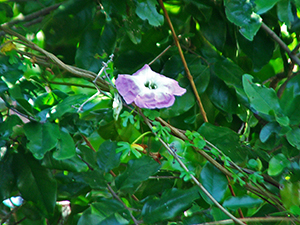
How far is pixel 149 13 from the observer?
2.39 feet

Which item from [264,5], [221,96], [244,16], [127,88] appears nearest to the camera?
[127,88]

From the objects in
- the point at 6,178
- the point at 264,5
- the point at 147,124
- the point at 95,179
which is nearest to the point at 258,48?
the point at 264,5

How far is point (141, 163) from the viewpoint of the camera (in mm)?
570

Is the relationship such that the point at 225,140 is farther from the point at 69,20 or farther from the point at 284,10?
the point at 69,20

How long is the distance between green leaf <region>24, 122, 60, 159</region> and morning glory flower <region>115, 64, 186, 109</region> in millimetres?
171

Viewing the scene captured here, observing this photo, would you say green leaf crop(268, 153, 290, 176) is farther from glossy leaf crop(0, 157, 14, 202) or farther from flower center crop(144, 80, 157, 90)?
glossy leaf crop(0, 157, 14, 202)

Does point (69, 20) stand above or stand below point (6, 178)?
above

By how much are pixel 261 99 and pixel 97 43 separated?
48 centimetres

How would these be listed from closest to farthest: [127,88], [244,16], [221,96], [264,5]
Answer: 1. [127,88]
2. [264,5]
3. [244,16]
4. [221,96]

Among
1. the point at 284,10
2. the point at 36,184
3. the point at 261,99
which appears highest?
the point at 284,10

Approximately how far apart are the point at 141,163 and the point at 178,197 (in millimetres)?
94

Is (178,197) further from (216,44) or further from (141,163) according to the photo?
(216,44)

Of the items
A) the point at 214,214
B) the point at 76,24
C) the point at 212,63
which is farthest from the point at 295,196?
the point at 76,24

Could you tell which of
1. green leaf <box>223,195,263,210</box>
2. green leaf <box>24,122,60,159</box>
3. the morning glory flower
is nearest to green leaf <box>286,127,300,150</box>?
green leaf <box>223,195,263,210</box>
